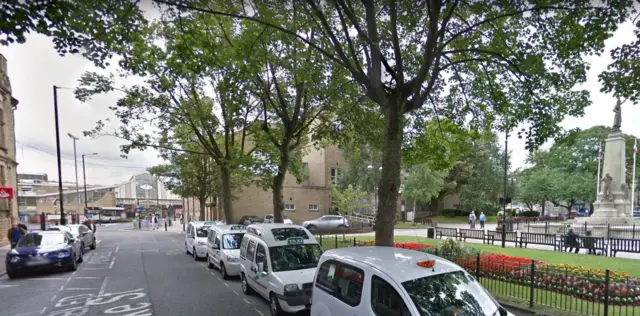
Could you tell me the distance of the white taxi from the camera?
49.1 ft

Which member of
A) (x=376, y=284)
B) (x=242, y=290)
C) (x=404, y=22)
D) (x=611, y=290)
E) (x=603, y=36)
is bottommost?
(x=242, y=290)

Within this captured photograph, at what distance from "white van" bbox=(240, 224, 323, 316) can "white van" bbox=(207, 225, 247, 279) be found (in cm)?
165

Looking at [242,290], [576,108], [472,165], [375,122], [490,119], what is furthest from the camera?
[472,165]

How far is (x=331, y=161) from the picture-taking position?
42.7m

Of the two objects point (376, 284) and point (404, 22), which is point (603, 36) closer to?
point (404, 22)

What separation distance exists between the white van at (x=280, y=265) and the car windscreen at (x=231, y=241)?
86.8 inches

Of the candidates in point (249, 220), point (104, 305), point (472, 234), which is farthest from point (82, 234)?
point (472, 234)

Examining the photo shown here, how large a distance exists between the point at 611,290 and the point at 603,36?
534 centimetres

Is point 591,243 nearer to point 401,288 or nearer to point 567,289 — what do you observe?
point 567,289

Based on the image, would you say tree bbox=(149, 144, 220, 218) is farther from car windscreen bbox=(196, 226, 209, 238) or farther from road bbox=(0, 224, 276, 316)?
road bbox=(0, 224, 276, 316)

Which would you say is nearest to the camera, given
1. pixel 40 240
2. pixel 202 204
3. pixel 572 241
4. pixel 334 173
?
pixel 40 240

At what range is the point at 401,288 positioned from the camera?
12.6 ft

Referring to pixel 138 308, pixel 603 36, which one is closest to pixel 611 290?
pixel 603 36

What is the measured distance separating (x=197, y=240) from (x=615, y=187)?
2795 cm
